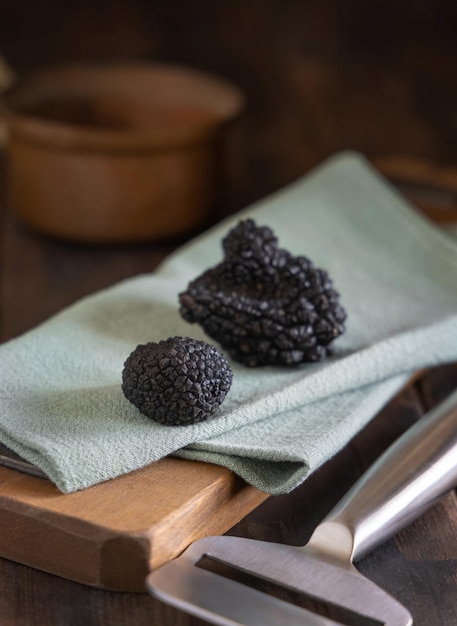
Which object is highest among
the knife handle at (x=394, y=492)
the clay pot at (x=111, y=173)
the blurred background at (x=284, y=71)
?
the knife handle at (x=394, y=492)

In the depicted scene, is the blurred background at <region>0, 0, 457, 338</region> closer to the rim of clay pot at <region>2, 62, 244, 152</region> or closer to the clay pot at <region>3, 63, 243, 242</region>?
the clay pot at <region>3, 63, 243, 242</region>

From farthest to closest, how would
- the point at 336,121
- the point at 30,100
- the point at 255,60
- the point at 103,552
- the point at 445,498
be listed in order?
the point at 255,60 → the point at 336,121 → the point at 30,100 → the point at 445,498 → the point at 103,552

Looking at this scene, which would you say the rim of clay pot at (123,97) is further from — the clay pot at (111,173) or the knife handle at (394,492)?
the knife handle at (394,492)

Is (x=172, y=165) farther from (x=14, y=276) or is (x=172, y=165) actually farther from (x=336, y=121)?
(x=336, y=121)

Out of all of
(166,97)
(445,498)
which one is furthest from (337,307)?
(166,97)

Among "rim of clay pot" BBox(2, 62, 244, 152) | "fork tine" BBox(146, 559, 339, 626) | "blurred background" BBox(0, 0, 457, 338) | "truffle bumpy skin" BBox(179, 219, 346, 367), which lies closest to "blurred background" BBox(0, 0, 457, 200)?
"blurred background" BBox(0, 0, 457, 338)

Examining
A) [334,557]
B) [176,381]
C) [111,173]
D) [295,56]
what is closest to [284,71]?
[295,56]

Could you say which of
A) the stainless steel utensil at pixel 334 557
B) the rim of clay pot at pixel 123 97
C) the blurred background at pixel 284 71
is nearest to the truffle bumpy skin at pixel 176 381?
the stainless steel utensil at pixel 334 557
